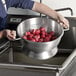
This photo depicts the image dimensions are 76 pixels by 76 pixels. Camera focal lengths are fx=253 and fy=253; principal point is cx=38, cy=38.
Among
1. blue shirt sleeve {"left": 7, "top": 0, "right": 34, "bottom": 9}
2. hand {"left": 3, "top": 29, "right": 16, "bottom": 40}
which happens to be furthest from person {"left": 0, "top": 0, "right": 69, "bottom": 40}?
hand {"left": 3, "top": 29, "right": 16, "bottom": 40}

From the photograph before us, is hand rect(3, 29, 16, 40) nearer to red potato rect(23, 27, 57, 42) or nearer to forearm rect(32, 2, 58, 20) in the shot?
red potato rect(23, 27, 57, 42)

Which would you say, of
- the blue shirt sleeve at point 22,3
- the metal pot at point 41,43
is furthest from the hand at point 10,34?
the blue shirt sleeve at point 22,3

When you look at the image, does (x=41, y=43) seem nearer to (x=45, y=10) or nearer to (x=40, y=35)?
(x=40, y=35)

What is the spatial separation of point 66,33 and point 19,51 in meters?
0.26

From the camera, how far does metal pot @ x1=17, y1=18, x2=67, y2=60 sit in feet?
3.00

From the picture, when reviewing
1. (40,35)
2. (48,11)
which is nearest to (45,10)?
(48,11)

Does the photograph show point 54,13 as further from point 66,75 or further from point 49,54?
point 66,75

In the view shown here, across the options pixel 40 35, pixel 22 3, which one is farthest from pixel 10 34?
pixel 22 3

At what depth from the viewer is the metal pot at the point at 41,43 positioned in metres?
0.91

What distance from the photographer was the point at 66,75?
2.84ft

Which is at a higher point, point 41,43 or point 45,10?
point 45,10

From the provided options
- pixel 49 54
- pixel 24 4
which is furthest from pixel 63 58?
pixel 24 4

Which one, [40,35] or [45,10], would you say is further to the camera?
[45,10]

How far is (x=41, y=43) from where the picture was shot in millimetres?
896
